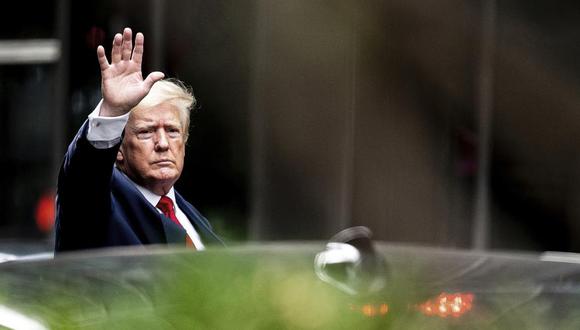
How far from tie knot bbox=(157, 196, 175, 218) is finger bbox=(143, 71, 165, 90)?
261 mm

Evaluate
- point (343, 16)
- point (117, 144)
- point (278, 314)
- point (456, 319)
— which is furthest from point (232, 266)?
point (343, 16)

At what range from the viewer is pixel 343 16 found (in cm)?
855

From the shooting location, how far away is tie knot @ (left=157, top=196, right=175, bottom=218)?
219 centimetres

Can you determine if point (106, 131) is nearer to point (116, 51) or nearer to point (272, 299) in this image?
point (116, 51)

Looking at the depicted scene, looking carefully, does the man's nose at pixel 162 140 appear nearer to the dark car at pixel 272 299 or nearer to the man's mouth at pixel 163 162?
the man's mouth at pixel 163 162

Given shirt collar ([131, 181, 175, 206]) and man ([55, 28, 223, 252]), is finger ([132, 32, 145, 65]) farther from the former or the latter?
shirt collar ([131, 181, 175, 206])

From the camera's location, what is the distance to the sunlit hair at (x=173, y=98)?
2.12 m

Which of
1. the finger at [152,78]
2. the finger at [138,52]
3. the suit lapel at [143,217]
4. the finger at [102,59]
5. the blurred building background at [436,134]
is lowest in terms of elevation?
the blurred building background at [436,134]

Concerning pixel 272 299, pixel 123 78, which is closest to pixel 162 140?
pixel 123 78

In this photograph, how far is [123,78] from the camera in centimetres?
208

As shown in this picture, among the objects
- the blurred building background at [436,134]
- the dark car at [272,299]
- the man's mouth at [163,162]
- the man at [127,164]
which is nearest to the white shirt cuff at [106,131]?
the man at [127,164]

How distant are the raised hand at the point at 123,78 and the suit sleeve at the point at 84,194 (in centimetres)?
9

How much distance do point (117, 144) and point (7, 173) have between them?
896cm

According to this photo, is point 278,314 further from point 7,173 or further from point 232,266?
point 7,173
